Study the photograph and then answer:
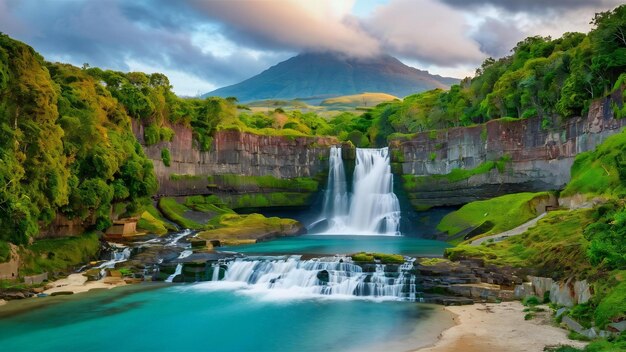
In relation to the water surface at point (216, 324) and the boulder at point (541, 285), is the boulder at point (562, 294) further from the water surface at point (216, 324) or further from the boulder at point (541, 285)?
the water surface at point (216, 324)

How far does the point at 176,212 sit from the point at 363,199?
804 inches

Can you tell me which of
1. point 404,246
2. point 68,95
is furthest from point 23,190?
point 404,246

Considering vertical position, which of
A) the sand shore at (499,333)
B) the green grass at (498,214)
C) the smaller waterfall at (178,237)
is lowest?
the sand shore at (499,333)

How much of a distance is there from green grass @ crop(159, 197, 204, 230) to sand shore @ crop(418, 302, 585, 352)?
35.2 m

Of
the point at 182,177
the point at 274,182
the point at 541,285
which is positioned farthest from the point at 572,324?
the point at 274,182

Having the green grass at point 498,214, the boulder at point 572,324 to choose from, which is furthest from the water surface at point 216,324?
the green grass at point 498,214

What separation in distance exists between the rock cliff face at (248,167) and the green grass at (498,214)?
794 inches

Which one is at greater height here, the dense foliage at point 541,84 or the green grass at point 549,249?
the dense foliage at point 541,84

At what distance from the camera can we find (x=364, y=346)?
17.5 meters

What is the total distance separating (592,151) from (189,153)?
39776 mm

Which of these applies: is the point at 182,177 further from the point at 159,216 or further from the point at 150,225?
the point at 150,225

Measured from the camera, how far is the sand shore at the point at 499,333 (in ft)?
53.4

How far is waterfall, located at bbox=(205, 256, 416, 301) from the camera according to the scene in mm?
25531

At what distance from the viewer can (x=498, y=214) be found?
42625 millimetres
